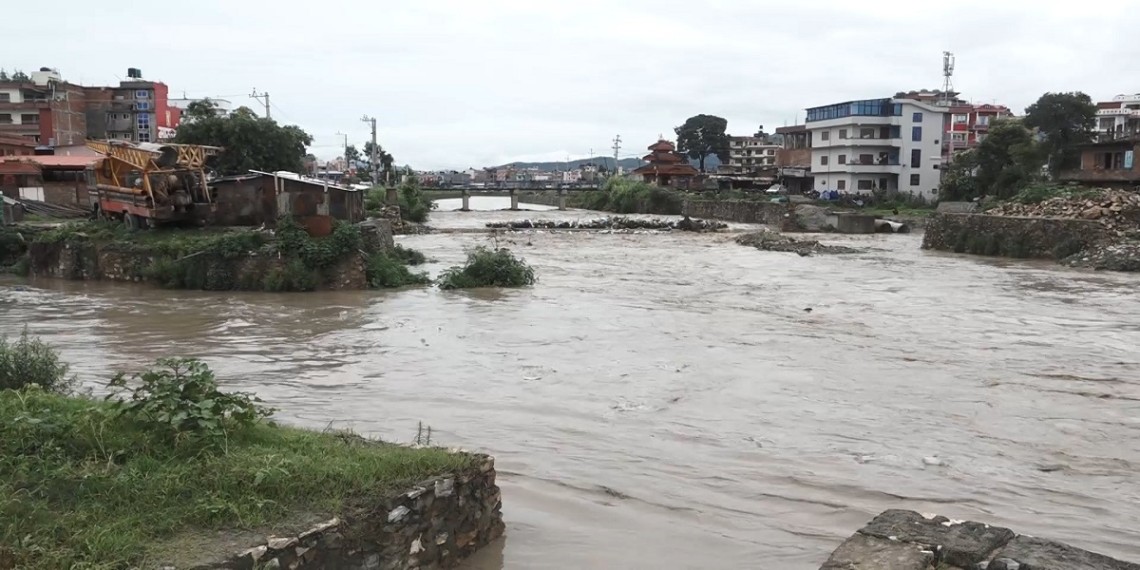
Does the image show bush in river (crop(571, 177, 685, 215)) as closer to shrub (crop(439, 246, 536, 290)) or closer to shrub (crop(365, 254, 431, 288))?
shrub (crop(439, 246, 536, 290))

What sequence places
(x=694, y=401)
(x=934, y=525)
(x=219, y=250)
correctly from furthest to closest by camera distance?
1. (x=219, y=250)
2. (x=694, y=401)
3. (x=934, y=525)

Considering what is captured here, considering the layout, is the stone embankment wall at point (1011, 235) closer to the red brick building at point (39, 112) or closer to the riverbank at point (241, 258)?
the riverbank at point (241, 258)

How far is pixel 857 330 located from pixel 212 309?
1296cm

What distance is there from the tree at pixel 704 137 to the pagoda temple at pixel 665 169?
59.2 ft

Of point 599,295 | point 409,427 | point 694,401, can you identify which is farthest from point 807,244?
point 409,427

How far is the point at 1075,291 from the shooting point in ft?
70.9

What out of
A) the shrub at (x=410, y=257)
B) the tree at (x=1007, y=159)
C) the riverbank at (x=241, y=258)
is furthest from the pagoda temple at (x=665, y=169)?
the riverbank at (x=241, y=258)

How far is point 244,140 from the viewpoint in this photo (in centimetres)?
4188

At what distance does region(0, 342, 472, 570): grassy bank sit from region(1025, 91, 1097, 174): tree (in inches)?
1942

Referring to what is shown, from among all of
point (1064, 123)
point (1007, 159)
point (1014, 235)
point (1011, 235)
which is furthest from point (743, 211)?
point (1014, 235)

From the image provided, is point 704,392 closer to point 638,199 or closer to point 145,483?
point 145,483

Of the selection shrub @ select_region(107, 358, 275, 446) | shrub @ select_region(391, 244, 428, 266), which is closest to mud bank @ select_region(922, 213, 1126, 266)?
shrub @ select_region(391, 244, 428, 266)

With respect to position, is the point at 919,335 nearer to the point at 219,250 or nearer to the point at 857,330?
the point at 857,330

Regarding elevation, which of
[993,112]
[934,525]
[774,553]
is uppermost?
[993,112]
